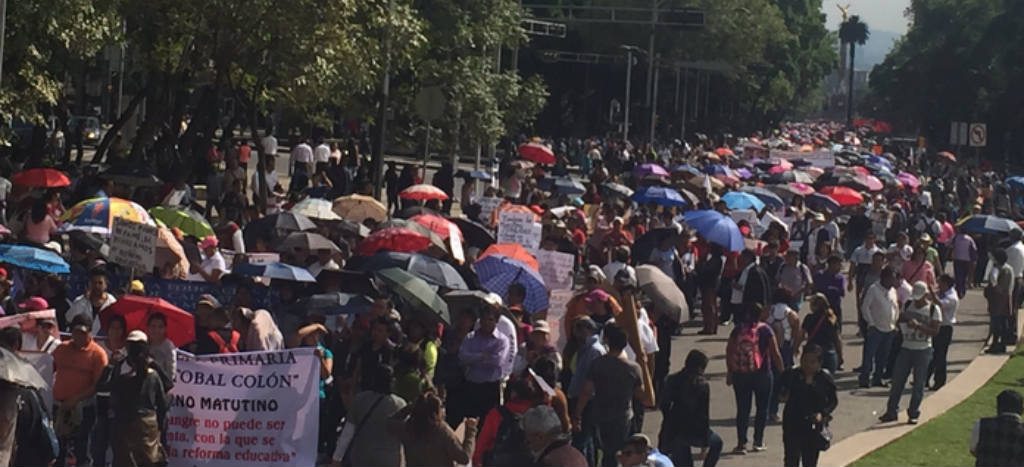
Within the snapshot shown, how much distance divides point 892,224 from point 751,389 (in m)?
21.5

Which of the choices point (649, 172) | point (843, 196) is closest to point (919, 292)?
point (843, 196)

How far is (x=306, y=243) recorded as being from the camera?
20516 mm

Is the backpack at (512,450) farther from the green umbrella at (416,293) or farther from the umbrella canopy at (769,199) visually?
the umbrella canopy at (769,199)

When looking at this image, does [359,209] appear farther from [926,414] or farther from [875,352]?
[926,414]

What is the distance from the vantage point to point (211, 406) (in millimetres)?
13445

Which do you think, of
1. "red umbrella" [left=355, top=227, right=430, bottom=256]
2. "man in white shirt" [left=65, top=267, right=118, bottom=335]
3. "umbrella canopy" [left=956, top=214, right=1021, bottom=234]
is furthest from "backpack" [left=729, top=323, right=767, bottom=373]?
"umbrella canopy" [left=956, top=214, right=1021, bottom=234]

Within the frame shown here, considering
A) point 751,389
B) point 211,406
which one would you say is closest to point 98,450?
point 211,406

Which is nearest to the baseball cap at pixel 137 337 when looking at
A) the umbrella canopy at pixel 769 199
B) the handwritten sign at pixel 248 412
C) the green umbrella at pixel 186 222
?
the handwritten sign at pixel 248 412

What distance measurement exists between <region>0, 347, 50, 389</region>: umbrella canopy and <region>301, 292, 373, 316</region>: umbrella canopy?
4.22 metres

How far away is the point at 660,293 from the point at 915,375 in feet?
8.22

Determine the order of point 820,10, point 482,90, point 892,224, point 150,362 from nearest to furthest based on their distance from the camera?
point 150,362 → point 892,224 → point 482,90 → point 820,10

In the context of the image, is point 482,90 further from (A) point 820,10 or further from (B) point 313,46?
(A) point 820,10

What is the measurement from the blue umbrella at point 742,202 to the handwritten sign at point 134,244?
708 inches

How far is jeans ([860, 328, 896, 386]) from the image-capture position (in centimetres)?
2216
